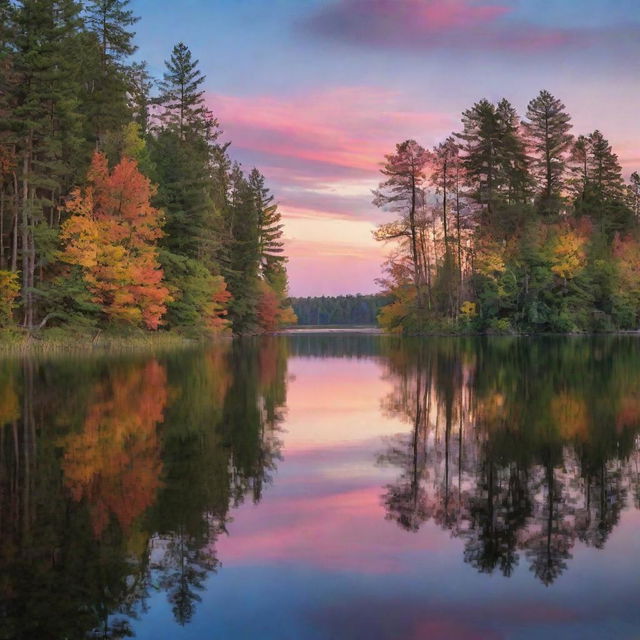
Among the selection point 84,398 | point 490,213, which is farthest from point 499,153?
point 84,398

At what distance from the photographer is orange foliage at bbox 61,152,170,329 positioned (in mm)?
43625

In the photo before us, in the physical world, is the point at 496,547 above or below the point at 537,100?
below

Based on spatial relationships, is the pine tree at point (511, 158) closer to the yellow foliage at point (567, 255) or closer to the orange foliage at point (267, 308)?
the yellow foliage at point (567, 255)

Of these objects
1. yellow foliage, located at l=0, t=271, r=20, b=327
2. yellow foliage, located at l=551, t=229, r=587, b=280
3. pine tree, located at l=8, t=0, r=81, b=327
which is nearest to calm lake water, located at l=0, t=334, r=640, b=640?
yellow foliage, located at l=0, t=271, r=20, b=327

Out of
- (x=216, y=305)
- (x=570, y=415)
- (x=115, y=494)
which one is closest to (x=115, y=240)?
(x=216, y=305)

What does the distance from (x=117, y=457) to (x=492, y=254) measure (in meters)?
62.8

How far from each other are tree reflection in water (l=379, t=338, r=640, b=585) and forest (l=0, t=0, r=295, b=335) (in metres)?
26.7

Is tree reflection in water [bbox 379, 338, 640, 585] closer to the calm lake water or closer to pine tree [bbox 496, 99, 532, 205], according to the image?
the calm lake water

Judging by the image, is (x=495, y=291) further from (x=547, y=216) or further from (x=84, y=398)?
(x=84, y=398)

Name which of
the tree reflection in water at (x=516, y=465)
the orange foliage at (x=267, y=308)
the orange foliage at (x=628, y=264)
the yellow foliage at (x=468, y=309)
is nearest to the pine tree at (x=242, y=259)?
the orange foliage at (x=267, y=308)

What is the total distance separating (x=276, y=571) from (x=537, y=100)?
88625mm

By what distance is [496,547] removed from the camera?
750 centimetres

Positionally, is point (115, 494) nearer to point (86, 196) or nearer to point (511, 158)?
point (86, 196)

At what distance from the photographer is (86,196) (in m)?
45.2
